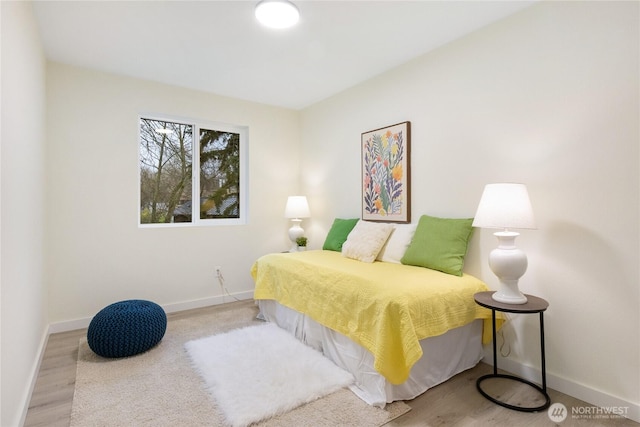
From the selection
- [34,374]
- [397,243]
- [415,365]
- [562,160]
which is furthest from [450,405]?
[34,374]

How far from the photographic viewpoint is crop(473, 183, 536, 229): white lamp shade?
6.35 feet

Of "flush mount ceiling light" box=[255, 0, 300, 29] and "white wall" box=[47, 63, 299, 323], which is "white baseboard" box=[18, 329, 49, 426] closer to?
"white wall" box=[47, 63, 299, 323]

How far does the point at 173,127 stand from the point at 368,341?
10.4 ft

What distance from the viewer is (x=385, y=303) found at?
1.89 m

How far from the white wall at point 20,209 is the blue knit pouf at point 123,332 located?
36cm

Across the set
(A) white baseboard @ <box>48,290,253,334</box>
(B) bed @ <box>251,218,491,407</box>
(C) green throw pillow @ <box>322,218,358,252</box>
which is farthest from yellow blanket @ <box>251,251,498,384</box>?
(A) white baseboard @ <box>48,290,253,334</box>

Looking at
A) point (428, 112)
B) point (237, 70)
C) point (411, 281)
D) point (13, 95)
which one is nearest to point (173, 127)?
point (237, 70)

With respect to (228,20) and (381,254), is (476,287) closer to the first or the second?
(381,254)

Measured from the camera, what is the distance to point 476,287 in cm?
228

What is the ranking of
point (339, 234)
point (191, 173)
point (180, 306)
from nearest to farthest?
point (339, 234) → point (180, 306) → point (191, 173)

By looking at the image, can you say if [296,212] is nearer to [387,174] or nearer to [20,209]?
[387,174]

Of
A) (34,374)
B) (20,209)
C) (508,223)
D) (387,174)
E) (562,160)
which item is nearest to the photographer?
(20,209)

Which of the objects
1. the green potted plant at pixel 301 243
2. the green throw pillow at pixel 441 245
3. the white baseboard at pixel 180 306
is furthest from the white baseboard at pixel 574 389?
the white baseboard at pixel 180 306

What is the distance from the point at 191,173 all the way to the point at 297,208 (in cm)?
131
